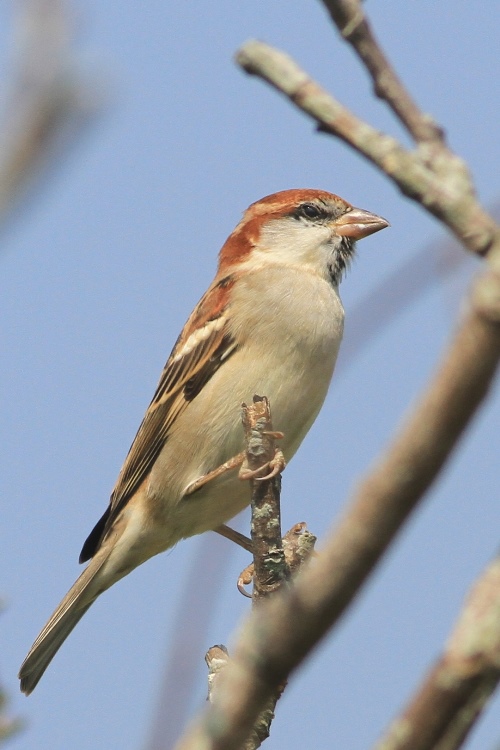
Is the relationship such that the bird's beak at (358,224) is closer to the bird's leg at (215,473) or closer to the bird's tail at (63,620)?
the bird's leg at (215,473)

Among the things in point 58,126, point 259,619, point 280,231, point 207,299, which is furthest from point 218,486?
point 259,619

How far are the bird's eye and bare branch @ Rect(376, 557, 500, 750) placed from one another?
5543 mm

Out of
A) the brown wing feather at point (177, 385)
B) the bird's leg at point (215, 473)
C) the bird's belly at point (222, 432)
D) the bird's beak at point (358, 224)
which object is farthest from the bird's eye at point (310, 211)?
the bird's leg at point (215, 473)

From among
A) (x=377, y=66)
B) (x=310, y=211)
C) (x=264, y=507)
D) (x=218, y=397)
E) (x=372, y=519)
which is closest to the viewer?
(x=372, y=519)

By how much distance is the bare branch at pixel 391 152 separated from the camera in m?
1.64

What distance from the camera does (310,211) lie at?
6754 mm

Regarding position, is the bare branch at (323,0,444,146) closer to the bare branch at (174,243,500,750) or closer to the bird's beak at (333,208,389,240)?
the bare branch at (174,243,500,750)

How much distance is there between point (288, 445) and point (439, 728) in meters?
4.44

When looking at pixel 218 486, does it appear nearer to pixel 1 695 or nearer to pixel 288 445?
pixel 288 445

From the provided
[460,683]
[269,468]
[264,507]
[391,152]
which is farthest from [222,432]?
[460,683]

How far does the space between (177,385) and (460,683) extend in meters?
4.85

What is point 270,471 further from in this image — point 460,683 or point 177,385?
point 460,683

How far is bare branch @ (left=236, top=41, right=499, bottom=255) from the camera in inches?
64.6

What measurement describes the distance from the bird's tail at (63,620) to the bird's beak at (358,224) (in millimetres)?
2567
